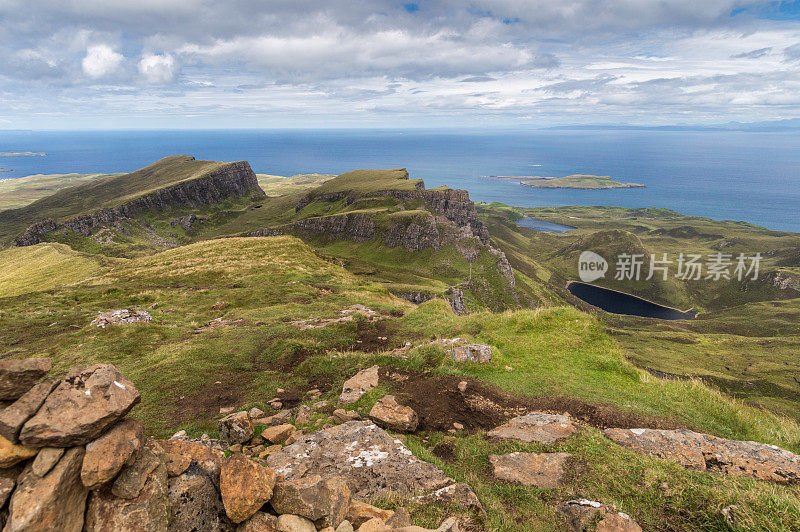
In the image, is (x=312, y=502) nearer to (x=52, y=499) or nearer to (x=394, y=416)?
(x=52, y=499)

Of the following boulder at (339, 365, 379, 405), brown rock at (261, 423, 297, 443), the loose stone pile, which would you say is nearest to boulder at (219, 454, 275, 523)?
the loose stone pile

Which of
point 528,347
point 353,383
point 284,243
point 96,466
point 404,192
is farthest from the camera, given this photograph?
point 404,192

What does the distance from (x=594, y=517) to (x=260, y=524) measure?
27.4 ft

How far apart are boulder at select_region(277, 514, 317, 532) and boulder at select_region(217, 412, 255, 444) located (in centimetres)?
688

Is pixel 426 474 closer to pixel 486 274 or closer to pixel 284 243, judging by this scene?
pixel 284 243

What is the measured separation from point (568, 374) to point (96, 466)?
64.8 ft

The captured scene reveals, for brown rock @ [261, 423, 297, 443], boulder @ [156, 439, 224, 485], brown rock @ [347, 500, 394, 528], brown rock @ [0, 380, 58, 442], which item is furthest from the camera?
brown rock @ [261, 423, 297, 443]

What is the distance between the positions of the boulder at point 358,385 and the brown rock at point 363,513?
7.41 m

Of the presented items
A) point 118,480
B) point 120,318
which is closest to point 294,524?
point 118,480

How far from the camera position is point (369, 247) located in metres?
158

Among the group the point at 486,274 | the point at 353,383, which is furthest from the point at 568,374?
the point at 486,274

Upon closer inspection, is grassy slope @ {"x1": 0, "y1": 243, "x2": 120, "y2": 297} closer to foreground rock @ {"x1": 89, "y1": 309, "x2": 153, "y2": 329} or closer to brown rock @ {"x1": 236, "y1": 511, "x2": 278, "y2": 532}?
foreground rock @ {"x1": 89, "y1": 309, "x2": 153, "y2": 329}

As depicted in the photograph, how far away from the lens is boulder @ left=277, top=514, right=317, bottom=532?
285 inches

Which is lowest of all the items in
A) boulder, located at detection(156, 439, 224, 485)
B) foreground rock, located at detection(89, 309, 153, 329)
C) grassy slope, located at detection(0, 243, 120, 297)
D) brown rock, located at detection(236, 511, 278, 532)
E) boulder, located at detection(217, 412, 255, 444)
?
grassy slope, located at detection(0, 243, 120, 297)
